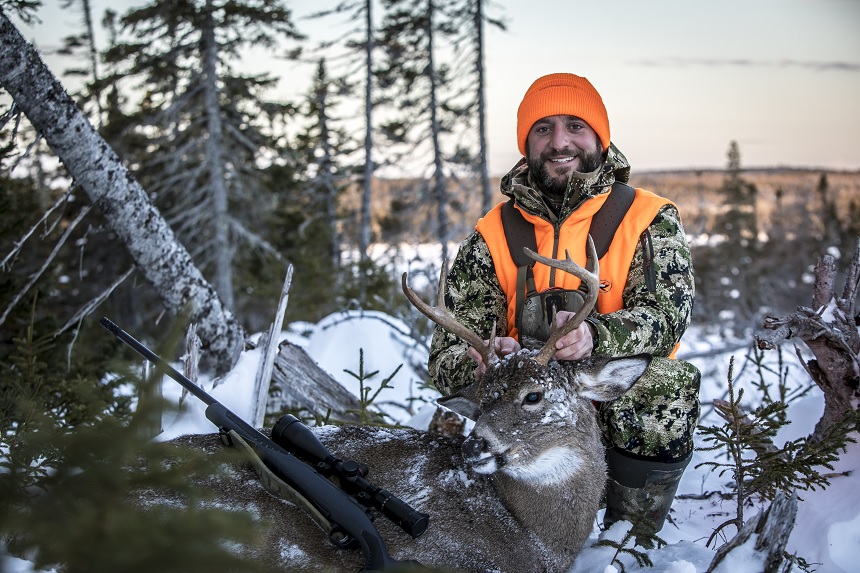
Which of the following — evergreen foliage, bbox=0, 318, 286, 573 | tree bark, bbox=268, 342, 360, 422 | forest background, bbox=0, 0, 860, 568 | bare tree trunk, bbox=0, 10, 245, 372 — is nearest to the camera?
evergreen foliage, bbox=0, 318, 286, 573

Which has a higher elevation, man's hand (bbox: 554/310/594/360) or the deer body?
man's hand (bbox: 554/310/594/360)

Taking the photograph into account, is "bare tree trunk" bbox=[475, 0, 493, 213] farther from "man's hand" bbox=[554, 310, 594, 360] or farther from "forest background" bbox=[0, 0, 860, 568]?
"man's hand" bbox=[554, 310, 594, 360]

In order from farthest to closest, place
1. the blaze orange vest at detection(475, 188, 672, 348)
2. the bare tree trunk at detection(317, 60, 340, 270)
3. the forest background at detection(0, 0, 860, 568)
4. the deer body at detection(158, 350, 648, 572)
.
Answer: the bare tree trunk at detection(317, 60, 340, 270), the forest background at detection(0, 0, 860, 568), the blaze orange vest at detection(475, 188, 672, 348), the deer body at detection(158, 350, 648, 572)

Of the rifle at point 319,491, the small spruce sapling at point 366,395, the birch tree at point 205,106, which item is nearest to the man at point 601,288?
the small spruce sapling at point 366,395

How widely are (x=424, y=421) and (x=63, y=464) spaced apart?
379 centimetres

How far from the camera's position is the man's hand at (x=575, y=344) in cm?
329

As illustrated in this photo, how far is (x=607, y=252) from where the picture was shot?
394cm

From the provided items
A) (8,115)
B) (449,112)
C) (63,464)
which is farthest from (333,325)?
(449,112)

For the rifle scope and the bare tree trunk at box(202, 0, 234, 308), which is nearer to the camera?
the rifle scope

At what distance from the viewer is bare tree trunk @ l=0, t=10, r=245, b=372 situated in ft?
14.6

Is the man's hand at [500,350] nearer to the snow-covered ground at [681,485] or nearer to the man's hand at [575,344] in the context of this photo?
the man's hand at [575,344]

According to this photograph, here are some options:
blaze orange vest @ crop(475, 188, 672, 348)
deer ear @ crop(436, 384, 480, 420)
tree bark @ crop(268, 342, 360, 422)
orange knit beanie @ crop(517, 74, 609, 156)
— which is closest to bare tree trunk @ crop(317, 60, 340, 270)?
tree bark @ crop(268, 342, 360, 422)

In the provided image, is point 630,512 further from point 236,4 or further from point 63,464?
point 236,4

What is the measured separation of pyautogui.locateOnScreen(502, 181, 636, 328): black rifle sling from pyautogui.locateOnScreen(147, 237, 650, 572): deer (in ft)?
2.03
